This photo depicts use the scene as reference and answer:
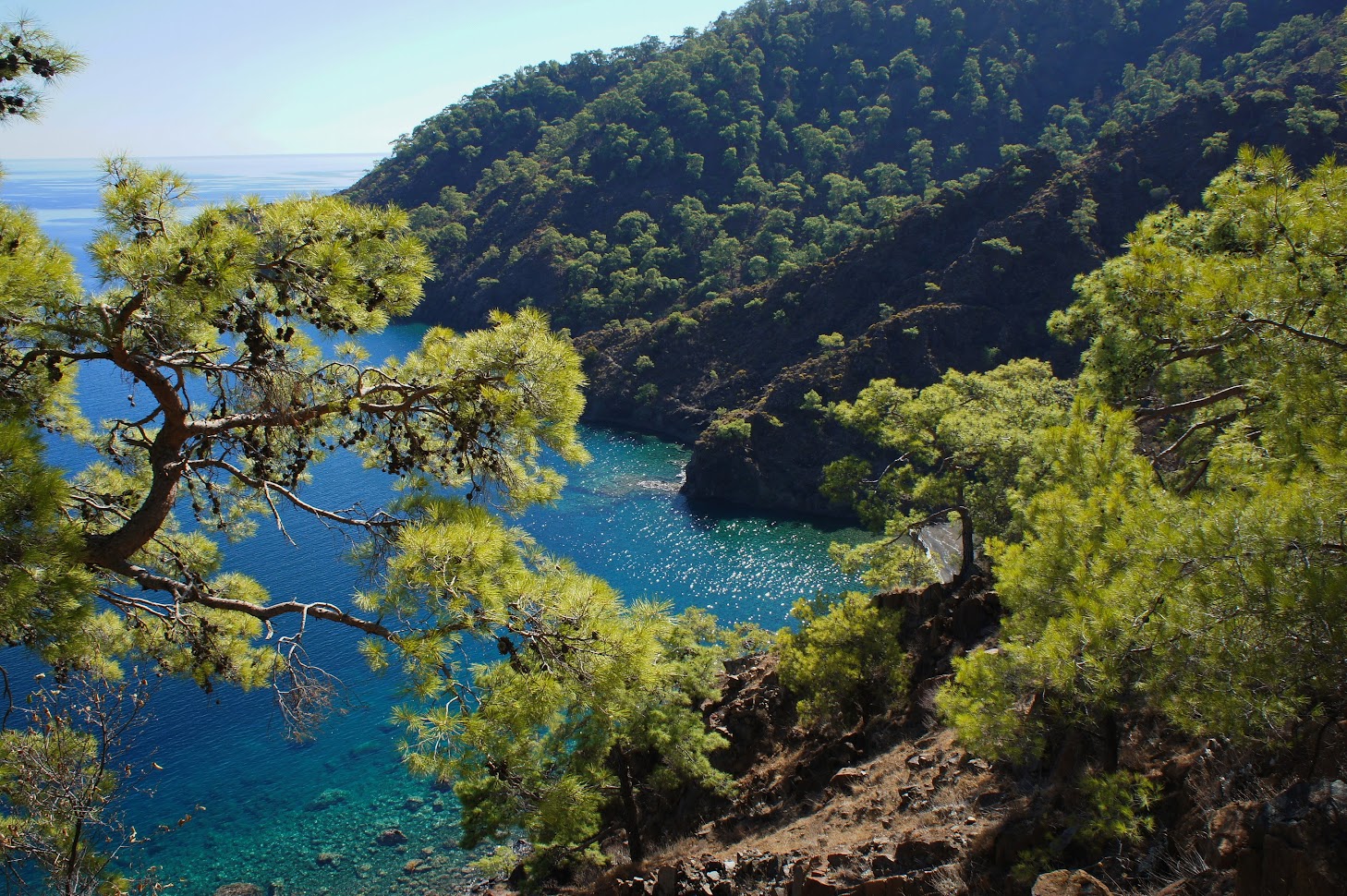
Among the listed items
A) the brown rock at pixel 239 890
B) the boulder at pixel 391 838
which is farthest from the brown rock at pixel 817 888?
the brown rock at pixel 239 890

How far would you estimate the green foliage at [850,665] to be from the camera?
539 inches

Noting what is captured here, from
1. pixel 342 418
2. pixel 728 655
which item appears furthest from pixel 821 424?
pixel 342 418

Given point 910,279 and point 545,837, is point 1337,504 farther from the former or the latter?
point 910,279

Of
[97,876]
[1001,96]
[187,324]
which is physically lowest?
[97,876]

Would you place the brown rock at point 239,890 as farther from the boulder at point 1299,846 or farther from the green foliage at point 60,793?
the boulder at point 1299,846

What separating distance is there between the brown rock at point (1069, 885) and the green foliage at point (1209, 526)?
124cm

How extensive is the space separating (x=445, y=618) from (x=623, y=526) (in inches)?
1319

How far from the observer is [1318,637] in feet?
15.0

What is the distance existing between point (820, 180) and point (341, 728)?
6976 centimetres

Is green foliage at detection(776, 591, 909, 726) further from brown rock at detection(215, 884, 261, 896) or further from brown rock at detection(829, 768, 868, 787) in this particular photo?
brown rock at detection(215, 884, 261, 896)

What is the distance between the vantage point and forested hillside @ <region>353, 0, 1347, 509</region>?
47312 mm

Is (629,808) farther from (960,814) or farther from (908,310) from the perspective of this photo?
(908,310)

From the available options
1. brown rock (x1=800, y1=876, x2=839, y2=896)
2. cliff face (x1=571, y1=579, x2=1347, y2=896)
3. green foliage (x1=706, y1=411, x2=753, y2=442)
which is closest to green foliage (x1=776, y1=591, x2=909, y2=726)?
cliff face (x1=571, y1=579, x2=1347, y2=896)

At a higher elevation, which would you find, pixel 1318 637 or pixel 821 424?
pixel 1318 637
